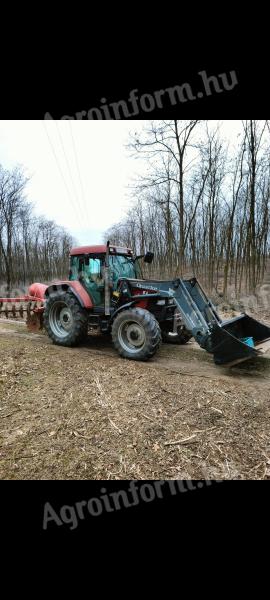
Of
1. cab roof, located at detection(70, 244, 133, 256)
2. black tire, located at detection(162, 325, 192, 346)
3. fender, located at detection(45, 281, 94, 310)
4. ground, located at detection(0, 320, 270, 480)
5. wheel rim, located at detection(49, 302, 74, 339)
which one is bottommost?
ground, located at detection(0, 320, 270, 480)

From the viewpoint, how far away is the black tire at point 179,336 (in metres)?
7.24

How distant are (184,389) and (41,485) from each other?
2845 mm

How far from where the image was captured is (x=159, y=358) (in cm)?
628

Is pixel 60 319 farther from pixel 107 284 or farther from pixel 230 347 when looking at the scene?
pixel 230 347

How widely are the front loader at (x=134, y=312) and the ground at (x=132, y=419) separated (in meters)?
0.48

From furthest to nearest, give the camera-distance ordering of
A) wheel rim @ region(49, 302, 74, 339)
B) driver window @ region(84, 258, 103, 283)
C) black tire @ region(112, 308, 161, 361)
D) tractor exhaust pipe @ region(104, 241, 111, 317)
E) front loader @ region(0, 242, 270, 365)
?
1. wheel rim @ region(49, 302, 74, 339)
2. driver window @ region(84, 258, 103, 283)
3. tractor exhaust pipe @ region(104, 241, 111, 317)
4. black tire @ region(112, 308, 161, 361)
5. front loader @ region(0, 242, 270, 365)

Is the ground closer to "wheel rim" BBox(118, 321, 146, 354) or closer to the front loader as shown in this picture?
"wheel rim" BBox(118, 321, 146, 354)

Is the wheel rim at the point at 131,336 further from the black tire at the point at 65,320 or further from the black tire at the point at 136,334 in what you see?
the black tire at the point at 65,320

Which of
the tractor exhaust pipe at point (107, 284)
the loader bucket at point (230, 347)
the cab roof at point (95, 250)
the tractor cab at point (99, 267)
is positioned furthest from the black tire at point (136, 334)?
the cab roof at point (95, 250)

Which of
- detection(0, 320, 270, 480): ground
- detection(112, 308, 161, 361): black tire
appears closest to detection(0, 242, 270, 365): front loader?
detection(112, 308, 161, 361): black tire

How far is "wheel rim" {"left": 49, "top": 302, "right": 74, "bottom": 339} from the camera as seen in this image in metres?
7.45

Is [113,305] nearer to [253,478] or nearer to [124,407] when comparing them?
[124,407]

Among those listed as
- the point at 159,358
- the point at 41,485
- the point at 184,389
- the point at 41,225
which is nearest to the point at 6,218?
the point at 41,225

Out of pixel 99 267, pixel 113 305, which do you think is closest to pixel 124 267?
pixel 99 267
